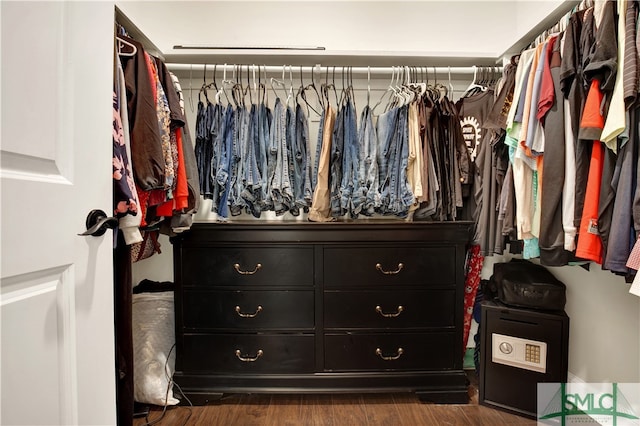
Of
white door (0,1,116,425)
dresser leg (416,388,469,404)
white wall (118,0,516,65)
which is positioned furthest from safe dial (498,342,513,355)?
white wall (118,0,516,65)

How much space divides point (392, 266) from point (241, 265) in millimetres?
788

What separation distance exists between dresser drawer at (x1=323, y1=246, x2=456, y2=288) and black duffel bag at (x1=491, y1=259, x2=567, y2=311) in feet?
0.88

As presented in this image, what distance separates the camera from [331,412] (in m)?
1.53

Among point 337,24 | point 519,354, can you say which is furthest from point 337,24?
point 519,354

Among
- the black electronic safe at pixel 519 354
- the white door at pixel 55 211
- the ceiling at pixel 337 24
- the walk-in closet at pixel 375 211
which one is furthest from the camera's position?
the ceiling at pixel 337 24

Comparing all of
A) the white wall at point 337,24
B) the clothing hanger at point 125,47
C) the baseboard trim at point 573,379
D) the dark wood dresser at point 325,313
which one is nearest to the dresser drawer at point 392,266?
the dark wood dresser at point 325,313

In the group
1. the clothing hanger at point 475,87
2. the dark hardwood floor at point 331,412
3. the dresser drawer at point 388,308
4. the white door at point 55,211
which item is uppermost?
the clothing hanger at point 475,87

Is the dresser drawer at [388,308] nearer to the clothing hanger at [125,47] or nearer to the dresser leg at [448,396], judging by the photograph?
the dresser leg at [448,396]

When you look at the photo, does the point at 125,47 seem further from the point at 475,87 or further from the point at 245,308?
the point at 475,87

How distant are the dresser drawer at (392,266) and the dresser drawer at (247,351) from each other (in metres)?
0.37

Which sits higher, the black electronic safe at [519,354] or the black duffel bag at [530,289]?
the black duffel bag at [530,289]

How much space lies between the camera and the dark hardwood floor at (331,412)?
4.81ft

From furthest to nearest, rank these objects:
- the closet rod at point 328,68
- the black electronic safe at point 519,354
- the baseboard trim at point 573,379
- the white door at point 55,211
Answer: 1. the closet rod at point 328,68
2. the baseboard trim at point 573,379
3. the black electronic safe at point 519,354
4. the white door at point 55,211

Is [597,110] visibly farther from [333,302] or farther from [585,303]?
[333,302]
